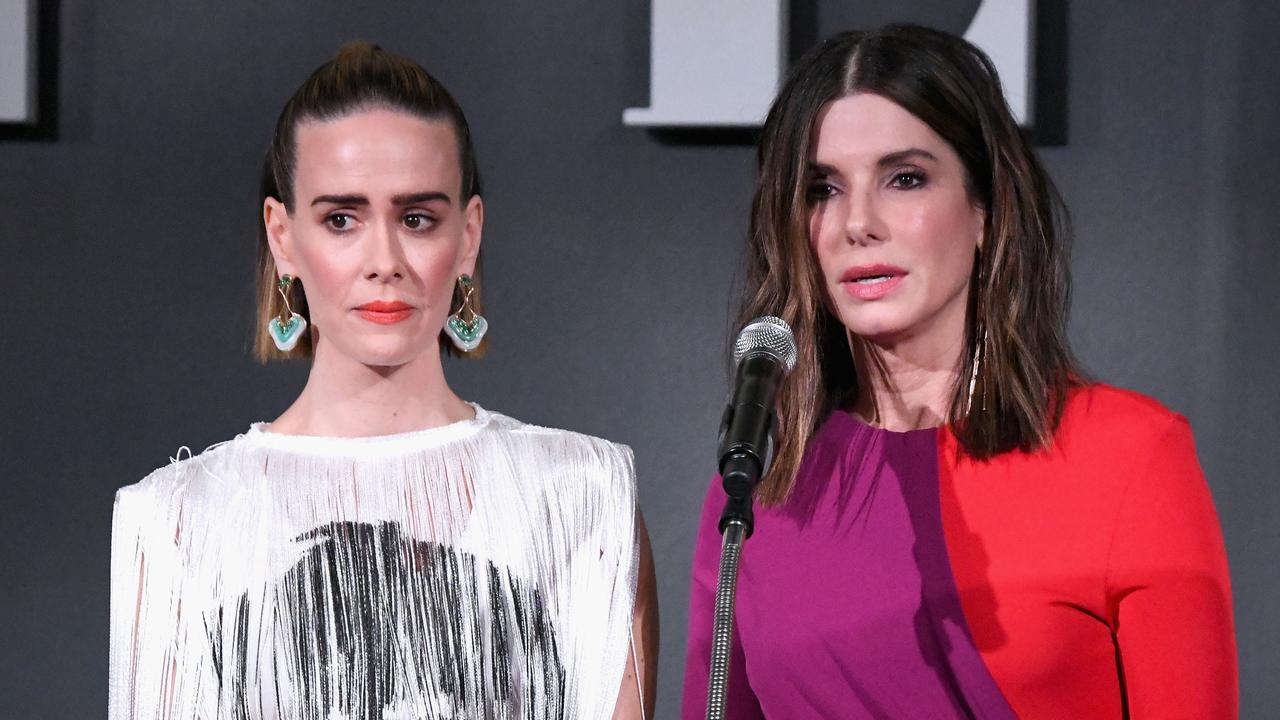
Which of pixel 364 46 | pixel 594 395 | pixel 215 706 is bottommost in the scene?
pixel 215 706

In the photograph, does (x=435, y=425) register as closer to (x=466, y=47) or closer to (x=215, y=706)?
(x=215, y=706)

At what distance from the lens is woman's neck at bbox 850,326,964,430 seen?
1646mm

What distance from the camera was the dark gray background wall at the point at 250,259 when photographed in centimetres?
249

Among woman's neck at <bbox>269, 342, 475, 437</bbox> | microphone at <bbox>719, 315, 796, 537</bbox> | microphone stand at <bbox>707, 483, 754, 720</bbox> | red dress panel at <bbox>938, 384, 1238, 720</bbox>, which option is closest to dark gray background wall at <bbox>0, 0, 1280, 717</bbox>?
woman's neck at <bbox>269, 342, 475, 437</bbox>

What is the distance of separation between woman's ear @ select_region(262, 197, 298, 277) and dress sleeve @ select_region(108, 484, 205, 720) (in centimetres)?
27

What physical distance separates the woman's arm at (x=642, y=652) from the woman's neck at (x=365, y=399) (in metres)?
0.26

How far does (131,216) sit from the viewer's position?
8.25 feet

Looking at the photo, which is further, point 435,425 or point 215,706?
point 435,425

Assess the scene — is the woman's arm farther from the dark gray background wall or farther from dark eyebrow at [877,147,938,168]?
the dark gray background wall

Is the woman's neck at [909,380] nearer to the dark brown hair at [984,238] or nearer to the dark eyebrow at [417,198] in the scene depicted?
the dark brown hair at [984,238]

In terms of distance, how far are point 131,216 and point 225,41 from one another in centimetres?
32

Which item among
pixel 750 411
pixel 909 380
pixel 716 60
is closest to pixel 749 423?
pixel 750 411

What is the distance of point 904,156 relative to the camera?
160 cm

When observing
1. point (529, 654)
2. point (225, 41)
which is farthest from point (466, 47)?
point (529, 654)
